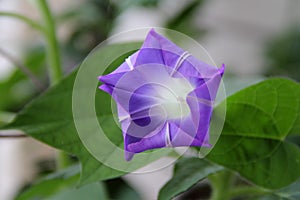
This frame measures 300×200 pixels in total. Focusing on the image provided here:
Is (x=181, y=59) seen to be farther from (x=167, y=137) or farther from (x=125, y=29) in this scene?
(x=125, y=29)

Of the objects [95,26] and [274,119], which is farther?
[95,26]

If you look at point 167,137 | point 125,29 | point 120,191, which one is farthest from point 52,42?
point 125,29

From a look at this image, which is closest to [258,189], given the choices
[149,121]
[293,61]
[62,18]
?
[149,121]

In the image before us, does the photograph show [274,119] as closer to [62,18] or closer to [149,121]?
[149,121]

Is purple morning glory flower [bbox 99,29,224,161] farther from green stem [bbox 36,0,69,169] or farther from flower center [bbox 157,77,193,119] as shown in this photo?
green stem [bbox 36,0,69,169]

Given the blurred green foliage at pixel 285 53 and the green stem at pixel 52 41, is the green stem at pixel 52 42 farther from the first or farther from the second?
the blurred green foliage at pixel 285 53
